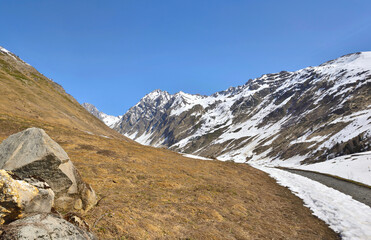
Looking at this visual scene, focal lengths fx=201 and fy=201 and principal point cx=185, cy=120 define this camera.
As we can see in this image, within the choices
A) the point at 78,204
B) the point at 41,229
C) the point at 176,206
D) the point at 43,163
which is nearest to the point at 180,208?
the point at 176,206

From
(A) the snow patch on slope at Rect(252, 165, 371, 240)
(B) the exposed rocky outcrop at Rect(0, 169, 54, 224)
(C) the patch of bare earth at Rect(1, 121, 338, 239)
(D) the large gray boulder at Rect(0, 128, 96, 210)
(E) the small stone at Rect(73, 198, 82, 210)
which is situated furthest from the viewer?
(A) the snow patch on slope at Rect(252, 165, 371, 240)

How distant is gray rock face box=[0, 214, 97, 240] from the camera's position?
5089 mm

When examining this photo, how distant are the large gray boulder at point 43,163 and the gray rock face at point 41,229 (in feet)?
10.3

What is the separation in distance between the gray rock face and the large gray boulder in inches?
123

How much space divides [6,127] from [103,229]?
27795 millimetres

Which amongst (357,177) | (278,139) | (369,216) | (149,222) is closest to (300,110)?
(278,139)

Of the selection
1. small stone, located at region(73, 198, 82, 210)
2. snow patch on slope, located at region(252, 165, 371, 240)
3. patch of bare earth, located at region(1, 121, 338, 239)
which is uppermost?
small stone, located at region(73, 198, 82, 210)

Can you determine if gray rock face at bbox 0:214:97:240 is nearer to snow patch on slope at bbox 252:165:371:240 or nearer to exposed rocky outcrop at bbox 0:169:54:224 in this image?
exposed rocky outcrop at bbox 0:169:54:224

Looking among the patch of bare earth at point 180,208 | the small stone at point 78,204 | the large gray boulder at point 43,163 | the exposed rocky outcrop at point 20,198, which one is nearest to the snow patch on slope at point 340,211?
the patch of bare earth at point 180,208

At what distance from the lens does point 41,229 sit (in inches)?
220

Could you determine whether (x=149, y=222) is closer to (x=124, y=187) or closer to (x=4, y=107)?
(x=124, y=187)

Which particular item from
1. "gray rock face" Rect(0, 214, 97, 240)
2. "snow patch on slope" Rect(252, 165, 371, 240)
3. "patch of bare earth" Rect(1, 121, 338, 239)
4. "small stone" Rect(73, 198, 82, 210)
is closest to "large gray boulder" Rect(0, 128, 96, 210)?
"small stone" Rect(73, 198, 82, 210)

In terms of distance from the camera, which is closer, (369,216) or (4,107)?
(369,216)

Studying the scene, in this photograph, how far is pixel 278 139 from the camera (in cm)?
14200
